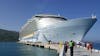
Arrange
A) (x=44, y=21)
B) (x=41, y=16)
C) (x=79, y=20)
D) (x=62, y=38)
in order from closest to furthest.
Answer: (x=79, y=20)
(x=62, y=38)
(x=44, y=21)
(x=41, y=16)

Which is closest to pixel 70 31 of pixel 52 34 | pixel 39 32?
pixel 52 34

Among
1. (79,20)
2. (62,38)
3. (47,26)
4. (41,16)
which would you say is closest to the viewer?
(79,20)

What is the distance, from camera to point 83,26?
6556 cm

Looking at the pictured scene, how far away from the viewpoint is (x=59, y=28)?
7131 centimetres

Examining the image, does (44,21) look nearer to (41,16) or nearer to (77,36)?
(41,16)

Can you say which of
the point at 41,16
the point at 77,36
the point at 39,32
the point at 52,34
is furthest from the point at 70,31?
the point at 41,16

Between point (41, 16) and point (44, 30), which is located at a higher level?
point (41, 16)

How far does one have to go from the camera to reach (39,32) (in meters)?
80.9

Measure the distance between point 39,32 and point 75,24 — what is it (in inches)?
700

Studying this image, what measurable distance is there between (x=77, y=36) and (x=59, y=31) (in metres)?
6.60

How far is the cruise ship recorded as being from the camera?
215 ft

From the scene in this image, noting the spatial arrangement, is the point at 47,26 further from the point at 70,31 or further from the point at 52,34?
the point at 70,31

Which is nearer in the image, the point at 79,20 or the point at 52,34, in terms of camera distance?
the point at 79,20

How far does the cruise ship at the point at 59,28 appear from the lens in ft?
215
